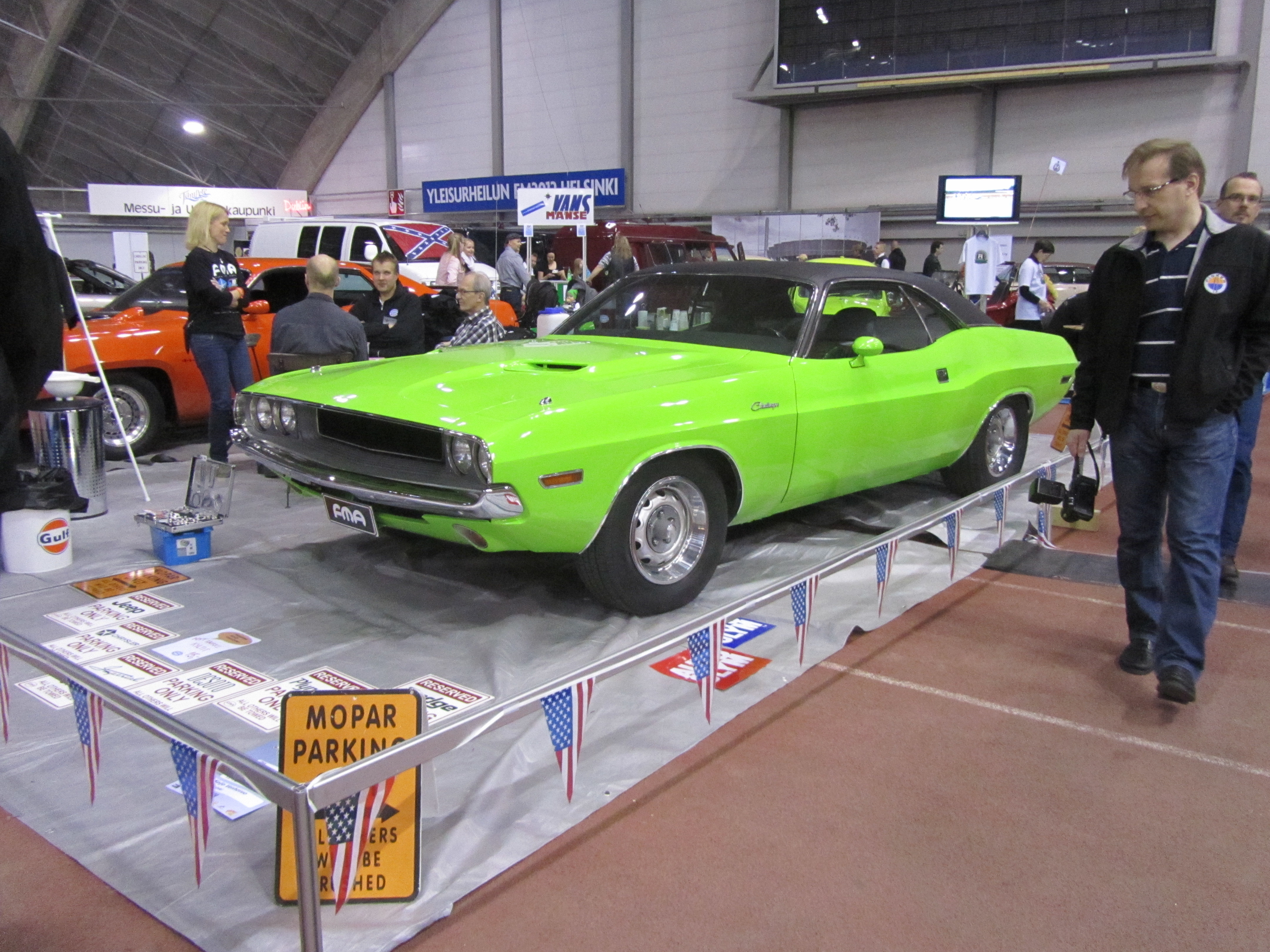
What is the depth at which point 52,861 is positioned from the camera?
2.45m

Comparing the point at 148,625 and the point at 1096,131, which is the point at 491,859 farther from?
the point at 1096,131

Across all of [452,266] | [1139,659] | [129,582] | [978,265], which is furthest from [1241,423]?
[978,265]

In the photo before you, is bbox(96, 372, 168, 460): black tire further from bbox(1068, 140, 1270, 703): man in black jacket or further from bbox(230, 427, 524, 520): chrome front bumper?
bbox(1068, 140, 1270, 703): man in black jacket

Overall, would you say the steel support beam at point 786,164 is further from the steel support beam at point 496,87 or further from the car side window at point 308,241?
the car side window at point 308,241

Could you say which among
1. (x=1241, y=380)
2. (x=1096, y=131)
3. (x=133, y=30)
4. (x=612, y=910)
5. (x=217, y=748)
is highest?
(x=133, y=30)

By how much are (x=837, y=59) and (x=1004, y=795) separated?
1759 centimetres

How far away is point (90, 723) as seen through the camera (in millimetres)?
2455

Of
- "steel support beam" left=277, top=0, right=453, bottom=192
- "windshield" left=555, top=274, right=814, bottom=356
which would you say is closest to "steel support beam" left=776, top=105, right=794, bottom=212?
"steel support beam" left=277, top=0, right=453, bottom=192

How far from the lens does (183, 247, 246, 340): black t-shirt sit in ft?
19.3

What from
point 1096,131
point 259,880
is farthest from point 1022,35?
point 259,880

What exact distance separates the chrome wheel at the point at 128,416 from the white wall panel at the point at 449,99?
1874 cm

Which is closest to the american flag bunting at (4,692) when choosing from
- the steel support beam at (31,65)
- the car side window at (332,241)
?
the car side window at (332,241)

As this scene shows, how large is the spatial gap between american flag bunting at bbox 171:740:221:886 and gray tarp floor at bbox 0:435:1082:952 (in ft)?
0.72

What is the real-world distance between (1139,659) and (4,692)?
3.75m
